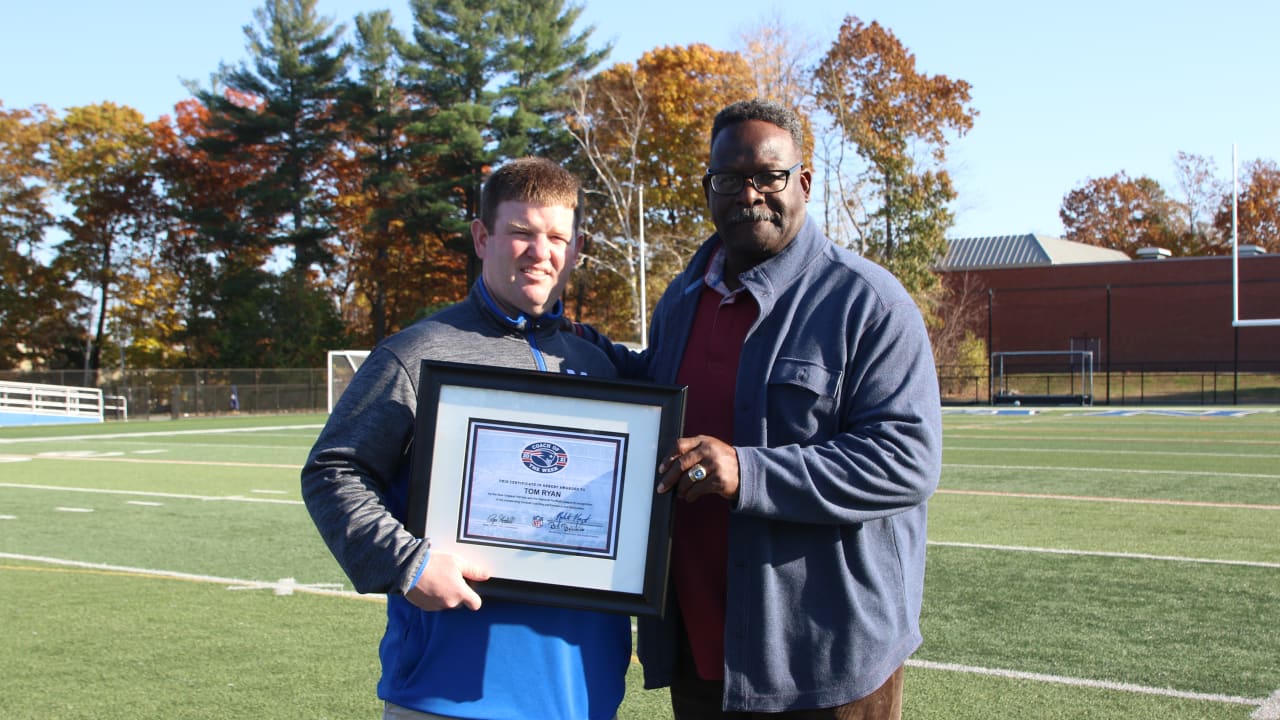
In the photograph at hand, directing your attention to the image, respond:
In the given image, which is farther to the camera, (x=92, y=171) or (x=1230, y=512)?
(x=92, y=171)

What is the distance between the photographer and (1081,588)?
6215 mm

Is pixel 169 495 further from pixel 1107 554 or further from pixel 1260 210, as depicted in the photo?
pixel 1260 210

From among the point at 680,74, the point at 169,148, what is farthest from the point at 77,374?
the point at 680,74

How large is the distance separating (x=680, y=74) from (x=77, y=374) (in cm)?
2006

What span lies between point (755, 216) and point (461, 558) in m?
0.89

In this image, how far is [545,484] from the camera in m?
2.07

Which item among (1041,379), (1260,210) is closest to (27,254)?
(1041,379)

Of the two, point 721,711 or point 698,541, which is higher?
point 698,541

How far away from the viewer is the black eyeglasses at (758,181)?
2.24m

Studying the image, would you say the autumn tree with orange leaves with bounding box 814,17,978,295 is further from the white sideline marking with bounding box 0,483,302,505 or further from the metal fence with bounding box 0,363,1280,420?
the white sideline marking with bounding box 0,483,302,505

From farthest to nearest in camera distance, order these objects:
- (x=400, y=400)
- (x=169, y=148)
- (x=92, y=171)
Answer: (x=169, y=148) → (x=92, y=171) → (x=400, y=400)

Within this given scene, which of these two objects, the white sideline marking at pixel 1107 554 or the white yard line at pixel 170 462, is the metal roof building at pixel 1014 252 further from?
the white sideline marking at pixel 1107 554

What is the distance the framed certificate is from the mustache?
437 millimetres

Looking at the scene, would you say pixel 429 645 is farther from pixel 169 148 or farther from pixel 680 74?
pixel 169 148
